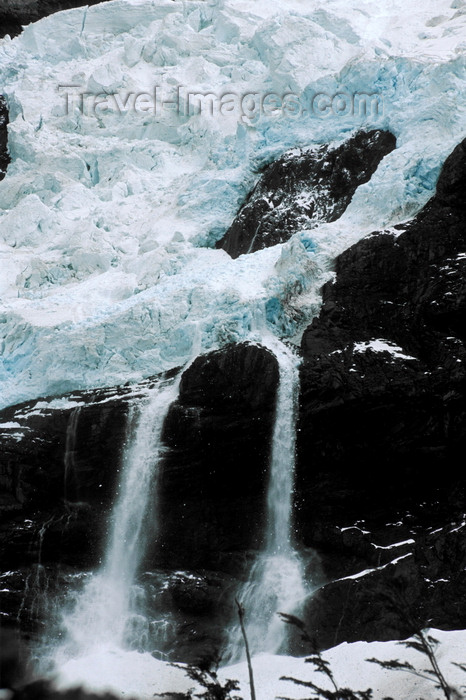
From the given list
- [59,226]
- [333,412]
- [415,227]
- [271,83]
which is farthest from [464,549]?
[271,83]

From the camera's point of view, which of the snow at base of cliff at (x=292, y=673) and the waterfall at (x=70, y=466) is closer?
the snow at base of cliff at (x=292, y=673)

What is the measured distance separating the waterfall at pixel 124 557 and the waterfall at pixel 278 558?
198 cm

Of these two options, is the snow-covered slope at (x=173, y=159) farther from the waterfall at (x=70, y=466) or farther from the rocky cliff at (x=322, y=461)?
the waterfall at (x=70, y=466)

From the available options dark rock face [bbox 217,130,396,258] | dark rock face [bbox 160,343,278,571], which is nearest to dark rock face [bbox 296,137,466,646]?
dark rock face [bbox 160,343,278,571]

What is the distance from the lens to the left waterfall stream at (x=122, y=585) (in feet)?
36.6

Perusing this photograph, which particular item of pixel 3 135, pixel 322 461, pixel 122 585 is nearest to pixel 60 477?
pixel 122 585

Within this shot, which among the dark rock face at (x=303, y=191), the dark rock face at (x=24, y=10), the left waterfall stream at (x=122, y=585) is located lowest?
the left waterfall stream at (x=122, y=585)

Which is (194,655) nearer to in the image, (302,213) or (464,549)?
(464,549)

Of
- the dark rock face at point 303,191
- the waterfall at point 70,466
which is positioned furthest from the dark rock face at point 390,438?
the dark rock face at point 303,191

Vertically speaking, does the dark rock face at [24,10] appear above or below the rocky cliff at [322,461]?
above

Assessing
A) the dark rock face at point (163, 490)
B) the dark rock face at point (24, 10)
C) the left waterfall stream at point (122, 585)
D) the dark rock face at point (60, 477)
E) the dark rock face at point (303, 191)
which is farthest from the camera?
the dark rock face at point (24, 10)

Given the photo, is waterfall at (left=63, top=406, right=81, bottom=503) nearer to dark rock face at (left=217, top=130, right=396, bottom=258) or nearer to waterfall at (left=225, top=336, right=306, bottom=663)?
waterfall at (left=225, top=336, right=306, bottom=663)

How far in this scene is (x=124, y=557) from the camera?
40.0 ft

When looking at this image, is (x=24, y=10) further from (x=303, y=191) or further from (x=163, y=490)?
(x=163, y=490)
